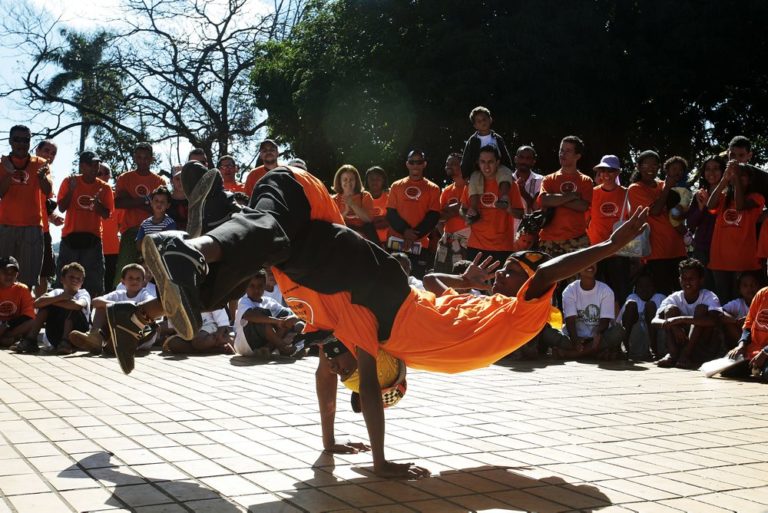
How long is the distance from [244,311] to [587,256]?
6012 mm

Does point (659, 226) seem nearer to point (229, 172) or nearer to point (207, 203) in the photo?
point (229, 172)

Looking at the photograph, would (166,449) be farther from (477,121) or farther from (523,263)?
(477,121)

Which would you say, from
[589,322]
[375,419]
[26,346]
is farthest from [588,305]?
[26,346]

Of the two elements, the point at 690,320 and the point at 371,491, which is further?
the point at 690,320

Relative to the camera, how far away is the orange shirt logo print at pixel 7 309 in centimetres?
976

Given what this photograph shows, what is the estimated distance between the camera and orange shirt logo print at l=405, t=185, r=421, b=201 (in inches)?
422

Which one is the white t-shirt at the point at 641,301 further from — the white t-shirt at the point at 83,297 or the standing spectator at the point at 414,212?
the white t-shirt at the point at 83,297

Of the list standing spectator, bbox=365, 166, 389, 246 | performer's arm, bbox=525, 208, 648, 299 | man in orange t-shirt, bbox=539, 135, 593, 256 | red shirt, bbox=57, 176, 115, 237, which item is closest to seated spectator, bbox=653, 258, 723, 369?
man in orange t-shirt, bbox=539, 135, 593, 256

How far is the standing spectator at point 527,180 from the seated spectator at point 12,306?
592cm

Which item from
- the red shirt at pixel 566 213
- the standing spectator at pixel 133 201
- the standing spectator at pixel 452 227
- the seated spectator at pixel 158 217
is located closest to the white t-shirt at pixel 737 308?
the red shirt at pixel 566 213

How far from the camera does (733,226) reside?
907 cm

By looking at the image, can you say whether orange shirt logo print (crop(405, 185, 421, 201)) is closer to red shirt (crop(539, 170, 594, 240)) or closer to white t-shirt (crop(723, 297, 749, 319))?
red shirt (crop(539, 170, 594, 240))

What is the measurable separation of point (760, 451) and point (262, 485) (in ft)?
9.48

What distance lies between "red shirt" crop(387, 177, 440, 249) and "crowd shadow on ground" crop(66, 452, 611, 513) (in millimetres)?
6593
